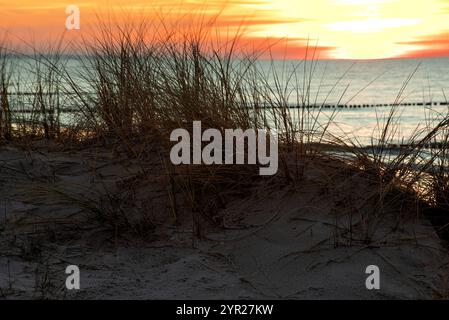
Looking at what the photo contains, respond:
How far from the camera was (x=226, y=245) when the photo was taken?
8.35 feet

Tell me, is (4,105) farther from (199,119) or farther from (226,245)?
(226,245)

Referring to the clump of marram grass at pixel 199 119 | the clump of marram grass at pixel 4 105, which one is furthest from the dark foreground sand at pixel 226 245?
the clump of marram grass at pixel 4 105

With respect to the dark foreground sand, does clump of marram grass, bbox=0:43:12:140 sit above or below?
above

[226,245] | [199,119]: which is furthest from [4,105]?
[226,245]

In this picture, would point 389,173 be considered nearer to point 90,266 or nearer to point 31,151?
point 90,266

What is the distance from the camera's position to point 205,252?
98.3 inches

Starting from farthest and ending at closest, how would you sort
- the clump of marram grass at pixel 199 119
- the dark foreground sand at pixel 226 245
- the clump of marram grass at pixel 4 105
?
the clump of marram grass at pixel 4 105 < the clump of marram grass at pixel 199 119 < the dark foreground sand at pixel 226 245

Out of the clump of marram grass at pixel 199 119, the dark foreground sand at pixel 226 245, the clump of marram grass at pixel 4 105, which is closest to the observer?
the dark foreground sand at pixel 226 245

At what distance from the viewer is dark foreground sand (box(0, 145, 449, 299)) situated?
2205mm

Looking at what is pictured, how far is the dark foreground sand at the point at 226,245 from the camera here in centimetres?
221

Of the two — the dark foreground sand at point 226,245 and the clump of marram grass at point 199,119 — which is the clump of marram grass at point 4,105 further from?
the dark foreground sand at point 226,245

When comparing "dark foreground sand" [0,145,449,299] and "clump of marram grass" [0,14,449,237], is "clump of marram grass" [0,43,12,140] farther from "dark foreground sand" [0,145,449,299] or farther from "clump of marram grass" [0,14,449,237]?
"dark foreground sand" [0,145,449,299]

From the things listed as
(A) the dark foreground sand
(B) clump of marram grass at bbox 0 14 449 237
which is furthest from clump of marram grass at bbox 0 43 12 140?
(A) the dark foreground sand
